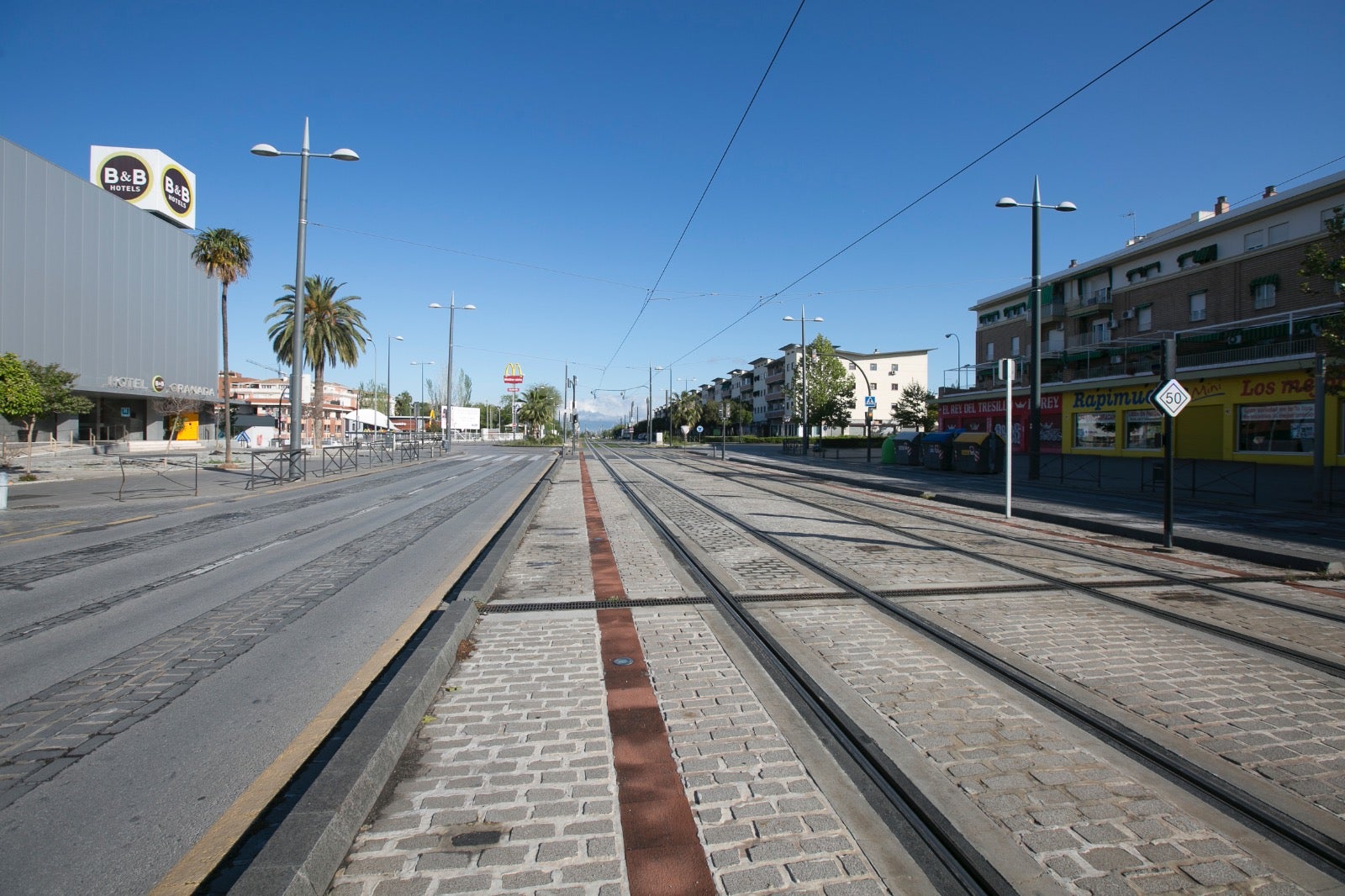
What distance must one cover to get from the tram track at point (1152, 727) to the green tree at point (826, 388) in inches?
2494

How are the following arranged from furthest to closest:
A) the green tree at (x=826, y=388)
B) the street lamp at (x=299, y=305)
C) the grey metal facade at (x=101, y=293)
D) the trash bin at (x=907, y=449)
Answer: the green tree at (x=826, y=388) → the grey metal facade at (x=101, y=293) → the trash bin at (x=907, y=449) → the street lamp at (x=299, y=305)

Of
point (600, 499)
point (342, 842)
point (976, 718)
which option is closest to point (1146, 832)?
point (976, 718)

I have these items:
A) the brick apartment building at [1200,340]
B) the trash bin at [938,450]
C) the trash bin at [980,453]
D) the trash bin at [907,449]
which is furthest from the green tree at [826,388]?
the trash bin at [980,453]

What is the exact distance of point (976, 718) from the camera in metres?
4.21

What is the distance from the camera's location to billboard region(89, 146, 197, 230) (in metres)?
51.2

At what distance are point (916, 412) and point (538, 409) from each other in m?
44.0

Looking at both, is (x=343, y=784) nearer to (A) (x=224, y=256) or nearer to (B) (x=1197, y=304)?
(A) (x=224, y=256)

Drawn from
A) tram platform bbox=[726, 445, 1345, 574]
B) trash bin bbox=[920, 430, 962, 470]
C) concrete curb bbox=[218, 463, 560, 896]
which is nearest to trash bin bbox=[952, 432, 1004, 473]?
trash bin bbox=[920, 430, 962, 470]

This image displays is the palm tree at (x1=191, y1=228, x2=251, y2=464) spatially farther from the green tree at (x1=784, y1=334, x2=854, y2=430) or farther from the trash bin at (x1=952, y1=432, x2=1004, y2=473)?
the green tree at (x1=784, y1=334, x2=854, y2=430)

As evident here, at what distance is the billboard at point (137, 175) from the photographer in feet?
168

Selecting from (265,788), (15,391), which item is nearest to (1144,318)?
(265,788)

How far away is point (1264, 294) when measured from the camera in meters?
35.8

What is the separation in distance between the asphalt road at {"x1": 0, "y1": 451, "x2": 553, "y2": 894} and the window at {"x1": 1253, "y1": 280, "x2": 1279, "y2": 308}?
136 ft

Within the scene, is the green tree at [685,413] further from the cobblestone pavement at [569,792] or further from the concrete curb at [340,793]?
the concrete curb at [340,793]
